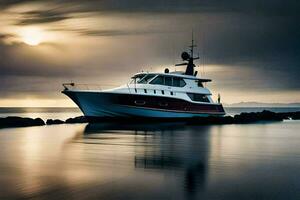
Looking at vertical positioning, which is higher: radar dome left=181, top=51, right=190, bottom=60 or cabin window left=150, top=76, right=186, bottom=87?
radar dome left=181, top=51, right=190, bottom=60

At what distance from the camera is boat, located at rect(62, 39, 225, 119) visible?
43.1 m

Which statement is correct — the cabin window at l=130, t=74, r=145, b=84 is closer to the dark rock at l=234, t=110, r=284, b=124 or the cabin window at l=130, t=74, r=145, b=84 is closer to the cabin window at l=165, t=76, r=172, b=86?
the cabin window at l=165, t=76, r=172, b=86

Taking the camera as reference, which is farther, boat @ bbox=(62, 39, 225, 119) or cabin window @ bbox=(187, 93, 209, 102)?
cabin window @ bbox=(187, 93, 209, 102)

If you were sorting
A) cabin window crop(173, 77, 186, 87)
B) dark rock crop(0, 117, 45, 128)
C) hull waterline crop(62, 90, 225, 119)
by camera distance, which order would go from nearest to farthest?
dark rock crop(0, 117, 45, 128)
hull waterline crop(62, 90, 225, 119)
cabin window crop(173, 77, 186, 87)

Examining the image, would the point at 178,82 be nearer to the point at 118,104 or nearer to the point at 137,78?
the point at 137,78

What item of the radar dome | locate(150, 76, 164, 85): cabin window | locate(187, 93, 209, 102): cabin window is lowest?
locate(187, 93, 209, 102): cabin window

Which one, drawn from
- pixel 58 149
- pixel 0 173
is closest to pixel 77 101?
pixel 58 149

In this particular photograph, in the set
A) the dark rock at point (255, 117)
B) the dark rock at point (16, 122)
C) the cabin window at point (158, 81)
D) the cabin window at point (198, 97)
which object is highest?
the cabin window at point (158, 81)

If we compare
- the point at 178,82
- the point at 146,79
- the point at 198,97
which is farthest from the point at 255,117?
the point at 146,79

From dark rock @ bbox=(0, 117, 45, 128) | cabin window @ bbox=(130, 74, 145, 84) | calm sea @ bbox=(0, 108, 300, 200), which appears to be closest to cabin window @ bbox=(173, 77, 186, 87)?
cabin window @ bbox=(130, 74, 145, 84)

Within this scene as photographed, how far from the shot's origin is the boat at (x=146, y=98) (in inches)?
1698

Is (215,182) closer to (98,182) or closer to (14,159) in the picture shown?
(98,182)

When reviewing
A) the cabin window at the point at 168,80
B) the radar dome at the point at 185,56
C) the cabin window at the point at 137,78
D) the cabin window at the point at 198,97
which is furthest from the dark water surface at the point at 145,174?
the radar dome at the point at 185,56

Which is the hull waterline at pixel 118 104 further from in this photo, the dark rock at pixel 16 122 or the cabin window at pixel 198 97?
the dark rock at pixel 16 122
